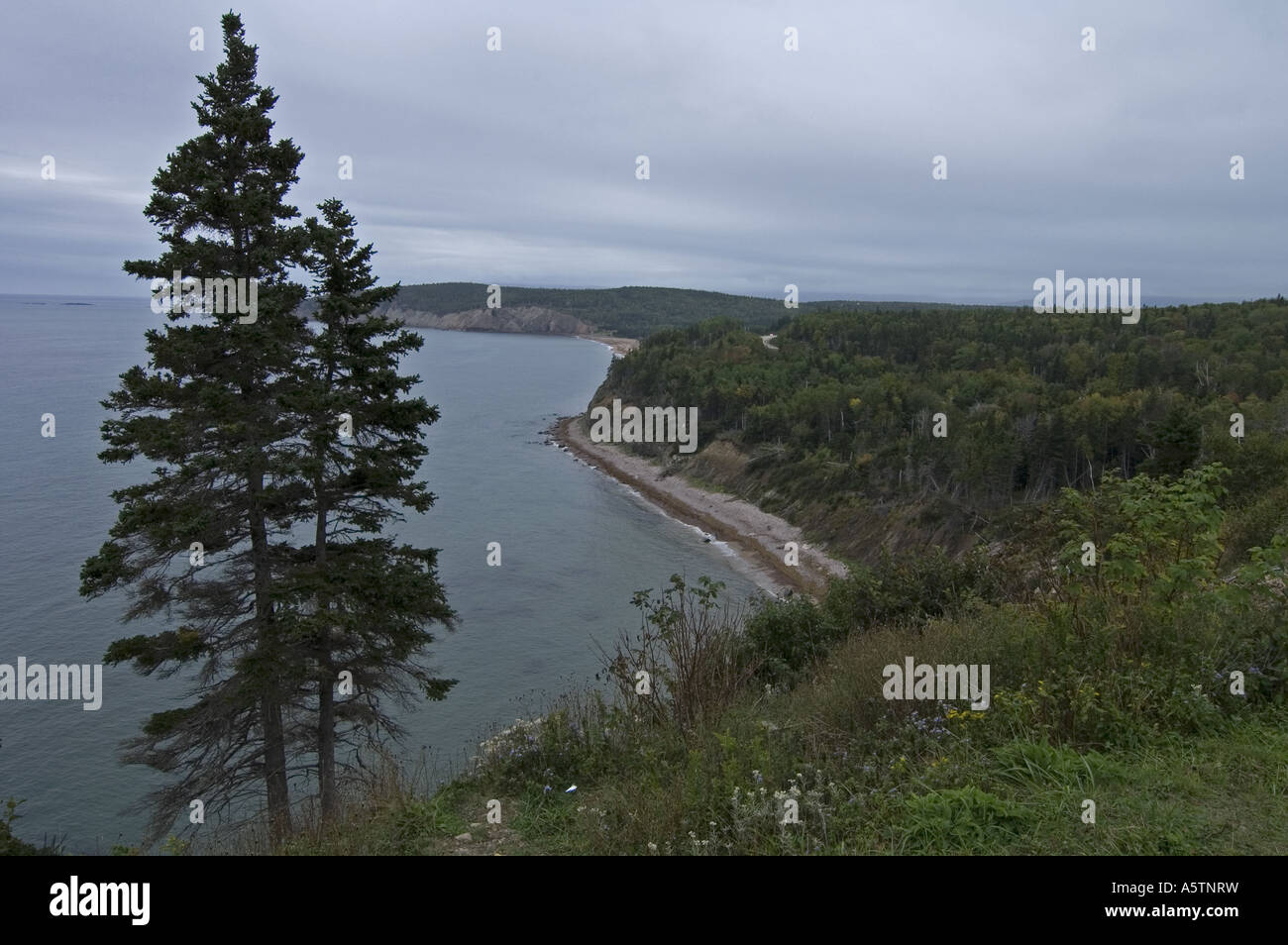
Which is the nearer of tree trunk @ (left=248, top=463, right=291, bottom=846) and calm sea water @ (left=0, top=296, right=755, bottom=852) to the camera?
tree trunk @ (left=248, top=463, right=291, bottom=846)

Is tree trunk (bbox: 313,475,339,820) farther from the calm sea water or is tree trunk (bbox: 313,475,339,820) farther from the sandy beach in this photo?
the sandy beach

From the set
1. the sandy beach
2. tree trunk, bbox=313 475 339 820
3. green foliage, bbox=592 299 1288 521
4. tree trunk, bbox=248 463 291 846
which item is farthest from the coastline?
the sandy beach

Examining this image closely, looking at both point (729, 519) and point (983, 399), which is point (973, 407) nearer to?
point (983, 399)

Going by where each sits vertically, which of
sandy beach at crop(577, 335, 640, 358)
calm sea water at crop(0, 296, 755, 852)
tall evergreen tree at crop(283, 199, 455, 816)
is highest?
sandy beach at crop(577, 335, 640, 358)

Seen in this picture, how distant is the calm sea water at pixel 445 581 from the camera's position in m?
18.6

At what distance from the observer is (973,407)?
48906mm

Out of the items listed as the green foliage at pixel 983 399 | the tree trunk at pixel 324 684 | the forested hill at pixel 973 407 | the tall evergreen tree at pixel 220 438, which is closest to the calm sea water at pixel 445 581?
the tree trunk at pixel 324 684

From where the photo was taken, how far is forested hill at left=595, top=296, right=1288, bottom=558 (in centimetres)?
3400

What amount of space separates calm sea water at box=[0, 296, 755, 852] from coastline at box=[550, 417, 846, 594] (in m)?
1.43

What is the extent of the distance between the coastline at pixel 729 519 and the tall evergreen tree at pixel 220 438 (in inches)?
668

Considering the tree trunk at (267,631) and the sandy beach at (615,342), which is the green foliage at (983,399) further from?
the sandy beach at (615,342)

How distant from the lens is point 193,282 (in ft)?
39.8
